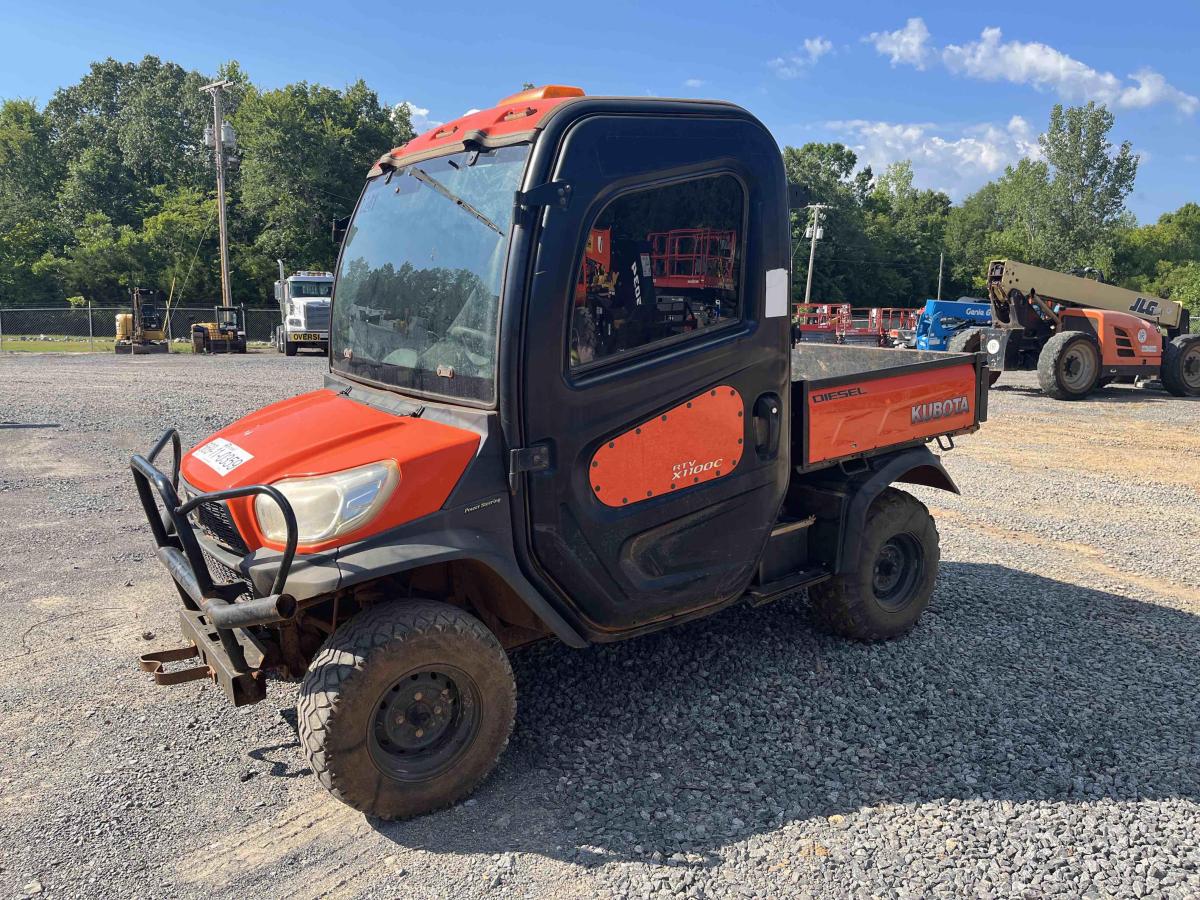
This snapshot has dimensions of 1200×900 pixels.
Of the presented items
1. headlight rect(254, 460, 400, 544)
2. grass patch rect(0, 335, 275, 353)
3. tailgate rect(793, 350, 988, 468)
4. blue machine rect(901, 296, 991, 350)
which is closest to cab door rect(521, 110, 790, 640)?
tailgate rect(793, 350, 988, 468)

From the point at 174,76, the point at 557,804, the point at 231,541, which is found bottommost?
the point at 557,804

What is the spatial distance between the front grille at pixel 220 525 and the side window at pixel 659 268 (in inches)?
54.4

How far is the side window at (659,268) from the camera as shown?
324cm

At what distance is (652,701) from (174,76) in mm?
70773

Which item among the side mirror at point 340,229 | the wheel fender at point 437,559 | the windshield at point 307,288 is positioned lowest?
the wheel fender at point 437,559

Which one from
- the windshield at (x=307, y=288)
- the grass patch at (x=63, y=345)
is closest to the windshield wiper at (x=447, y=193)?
the windshield at (x=307, y=288)

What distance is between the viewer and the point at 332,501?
293 centimetres

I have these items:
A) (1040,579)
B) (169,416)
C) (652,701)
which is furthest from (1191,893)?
(169,416)

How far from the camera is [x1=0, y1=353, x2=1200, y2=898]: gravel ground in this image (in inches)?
112

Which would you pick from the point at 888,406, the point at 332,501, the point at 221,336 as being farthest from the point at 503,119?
the point at 221,336

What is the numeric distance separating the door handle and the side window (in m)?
0.41

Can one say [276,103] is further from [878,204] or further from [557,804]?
[878,204]

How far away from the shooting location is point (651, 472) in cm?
345

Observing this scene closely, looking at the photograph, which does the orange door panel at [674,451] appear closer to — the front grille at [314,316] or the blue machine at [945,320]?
the blue machine at [945,320]
